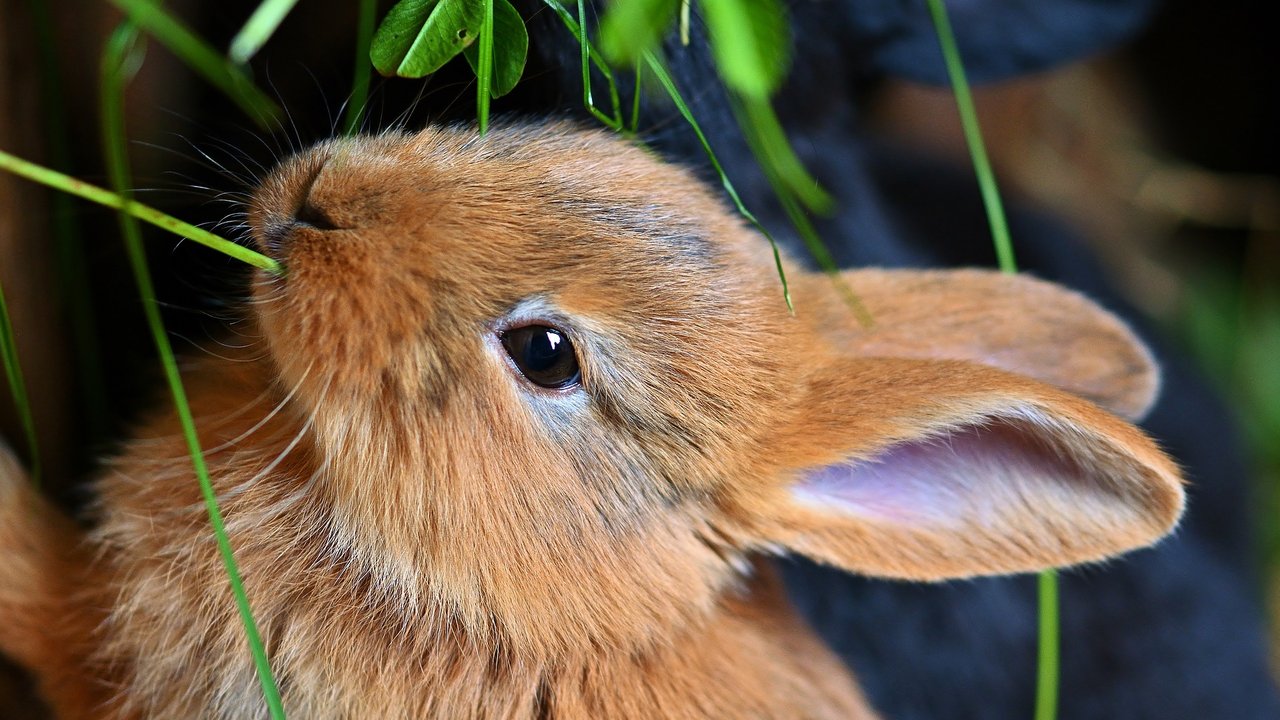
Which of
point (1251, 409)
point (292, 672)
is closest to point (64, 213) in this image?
point (292, 672)

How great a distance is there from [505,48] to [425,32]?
132 millimetres

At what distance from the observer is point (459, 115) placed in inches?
76.1

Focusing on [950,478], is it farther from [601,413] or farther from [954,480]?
[601,413]

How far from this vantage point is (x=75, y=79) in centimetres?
236

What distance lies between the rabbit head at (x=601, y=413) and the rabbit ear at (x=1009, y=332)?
0.60 feet

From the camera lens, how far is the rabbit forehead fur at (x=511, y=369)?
1663mm

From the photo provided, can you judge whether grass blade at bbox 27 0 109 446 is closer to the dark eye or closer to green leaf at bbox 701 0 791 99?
the dark eye

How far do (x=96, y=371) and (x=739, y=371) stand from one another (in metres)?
1.58

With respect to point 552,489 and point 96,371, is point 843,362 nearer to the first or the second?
point 552,489

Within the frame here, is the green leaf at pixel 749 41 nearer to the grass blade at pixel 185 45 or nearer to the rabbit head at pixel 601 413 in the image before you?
the rabbit head at pixel 601 413

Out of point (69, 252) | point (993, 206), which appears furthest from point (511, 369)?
point (69, 252)

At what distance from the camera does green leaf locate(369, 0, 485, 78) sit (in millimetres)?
1540

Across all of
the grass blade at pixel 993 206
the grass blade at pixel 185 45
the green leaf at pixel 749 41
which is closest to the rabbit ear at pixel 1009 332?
the grass blade at pixel 993 206

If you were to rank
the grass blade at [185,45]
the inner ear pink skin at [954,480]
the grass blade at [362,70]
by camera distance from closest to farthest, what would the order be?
1. the grass blade at [185,45]
2. the grass blade at [362,70]
3. the inner ear pink skin at [954,480]
